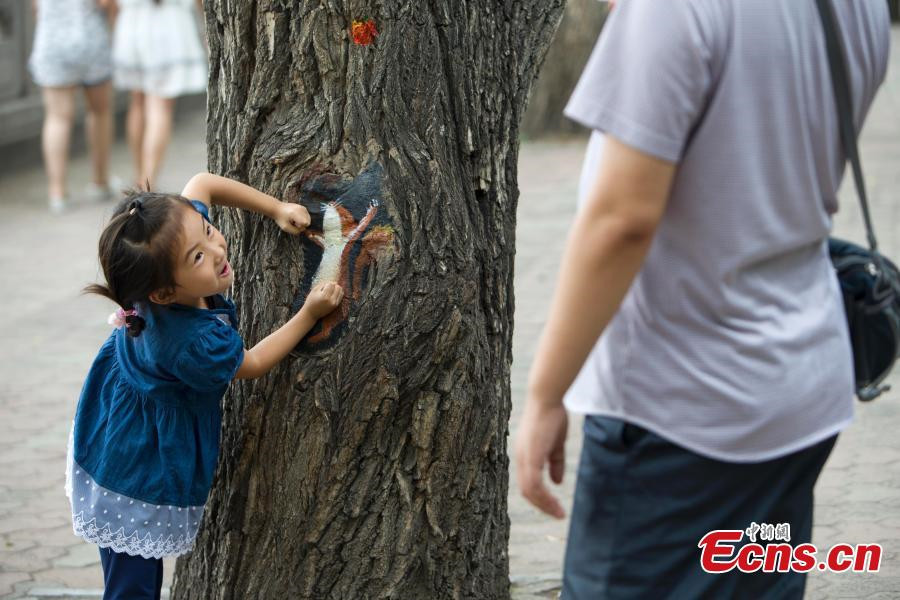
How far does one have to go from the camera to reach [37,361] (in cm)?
596

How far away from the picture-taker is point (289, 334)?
8.89 feet

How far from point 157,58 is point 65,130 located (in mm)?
890

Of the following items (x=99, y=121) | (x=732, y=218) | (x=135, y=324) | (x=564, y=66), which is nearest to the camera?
(x=732, y=218)

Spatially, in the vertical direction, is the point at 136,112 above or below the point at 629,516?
below

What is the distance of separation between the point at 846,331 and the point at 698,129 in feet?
1.39

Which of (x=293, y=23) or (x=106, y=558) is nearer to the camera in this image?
(x=293, y=23)

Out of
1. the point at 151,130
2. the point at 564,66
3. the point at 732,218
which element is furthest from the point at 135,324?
the point at 564,66

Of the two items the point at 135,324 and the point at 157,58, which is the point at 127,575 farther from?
the point at 157,58

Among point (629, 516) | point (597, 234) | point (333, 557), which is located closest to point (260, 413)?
point (333, 557)

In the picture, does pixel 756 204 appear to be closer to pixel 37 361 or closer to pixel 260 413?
pixel 260 413

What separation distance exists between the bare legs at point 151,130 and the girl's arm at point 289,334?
5754 millimetres

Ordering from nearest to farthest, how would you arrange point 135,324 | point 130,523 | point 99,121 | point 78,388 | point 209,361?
point 209,361 < point 135,324 < point 130,523 < point 78,388 < point 99,121

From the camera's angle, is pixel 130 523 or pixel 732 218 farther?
pixel 130 523

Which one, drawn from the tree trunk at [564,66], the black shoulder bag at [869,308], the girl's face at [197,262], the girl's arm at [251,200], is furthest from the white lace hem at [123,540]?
the tree trunk at [564,66]
